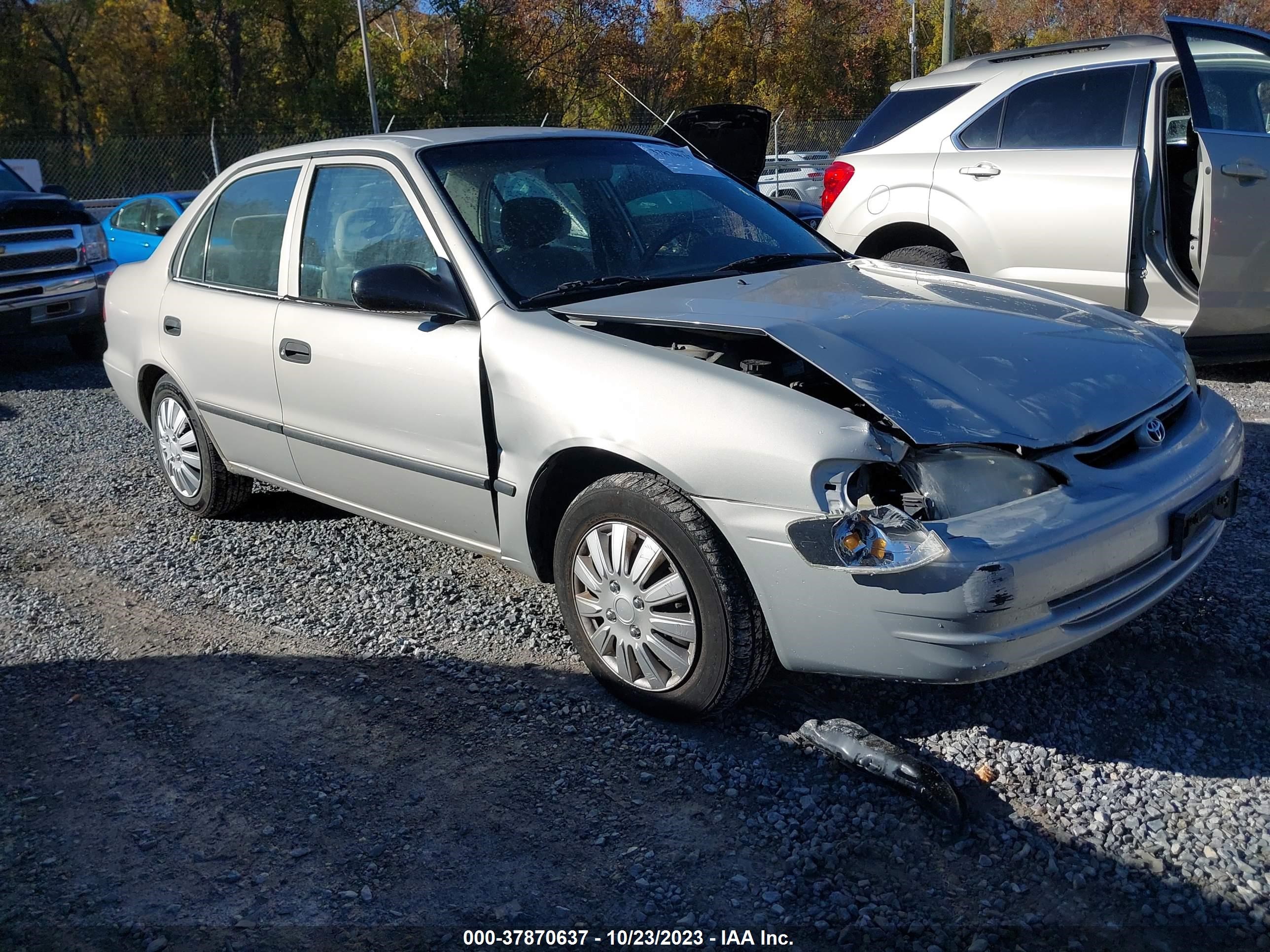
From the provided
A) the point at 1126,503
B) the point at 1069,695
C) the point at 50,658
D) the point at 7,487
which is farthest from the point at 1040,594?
the point at 7,487

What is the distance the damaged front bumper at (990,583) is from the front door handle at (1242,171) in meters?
3.72

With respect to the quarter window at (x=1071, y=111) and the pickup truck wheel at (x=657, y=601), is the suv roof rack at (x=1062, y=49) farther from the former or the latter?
the pickup truck wheel at (x=657, y=601)

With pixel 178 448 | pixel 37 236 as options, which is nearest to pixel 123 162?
pixel 37 236

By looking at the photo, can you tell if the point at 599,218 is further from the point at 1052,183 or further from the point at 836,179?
the point at 836,179

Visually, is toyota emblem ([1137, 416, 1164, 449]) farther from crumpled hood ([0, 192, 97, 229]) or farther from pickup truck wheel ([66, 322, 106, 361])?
pickup truck wheel ([66, 322, 106, 361])

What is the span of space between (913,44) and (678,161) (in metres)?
35.0

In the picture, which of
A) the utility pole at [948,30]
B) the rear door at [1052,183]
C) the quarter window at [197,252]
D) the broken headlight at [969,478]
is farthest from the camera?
the utility pole at [948,30]

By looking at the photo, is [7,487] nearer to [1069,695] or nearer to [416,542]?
[416,542]

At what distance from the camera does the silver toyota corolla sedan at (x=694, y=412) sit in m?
2.76

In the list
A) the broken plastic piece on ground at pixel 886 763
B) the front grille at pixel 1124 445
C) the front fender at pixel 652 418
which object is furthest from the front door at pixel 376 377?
the front grille at pixel 1124 445

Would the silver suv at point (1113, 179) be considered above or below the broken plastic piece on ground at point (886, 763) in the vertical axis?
above

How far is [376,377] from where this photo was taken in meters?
3.90

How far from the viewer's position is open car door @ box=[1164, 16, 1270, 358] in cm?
602

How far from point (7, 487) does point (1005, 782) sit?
5.62 meters
